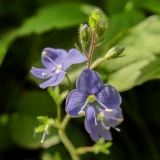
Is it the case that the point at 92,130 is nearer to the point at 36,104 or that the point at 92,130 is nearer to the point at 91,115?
the point at 91,115

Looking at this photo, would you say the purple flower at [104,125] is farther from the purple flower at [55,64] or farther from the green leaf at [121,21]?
the green leaf at [121,21]

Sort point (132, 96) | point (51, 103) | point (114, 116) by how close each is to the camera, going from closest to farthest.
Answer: point (114, 116) < point (132, 96) < point (51, 103)

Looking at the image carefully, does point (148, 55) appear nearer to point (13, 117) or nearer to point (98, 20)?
point (98, 20)

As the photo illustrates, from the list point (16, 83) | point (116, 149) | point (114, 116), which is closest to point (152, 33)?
point (114, 116)

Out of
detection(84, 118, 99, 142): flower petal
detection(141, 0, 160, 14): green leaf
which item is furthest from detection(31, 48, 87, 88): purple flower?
detection(141, 0, 160, 14): green leaf

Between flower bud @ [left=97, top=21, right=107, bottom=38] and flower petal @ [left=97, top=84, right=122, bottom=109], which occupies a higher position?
flower bud @ [left=97, top=21, right=107, bottom=38]

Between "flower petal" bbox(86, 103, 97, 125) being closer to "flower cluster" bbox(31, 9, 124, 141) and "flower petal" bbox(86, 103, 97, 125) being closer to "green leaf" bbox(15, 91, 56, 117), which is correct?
"flower cluster" bbox(31, 9, 124, 141)

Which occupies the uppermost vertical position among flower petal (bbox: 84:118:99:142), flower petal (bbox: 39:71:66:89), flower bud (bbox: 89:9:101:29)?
flower bud (bbox: 89:9:101:29)

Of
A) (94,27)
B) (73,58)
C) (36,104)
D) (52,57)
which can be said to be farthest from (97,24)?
(36,104)

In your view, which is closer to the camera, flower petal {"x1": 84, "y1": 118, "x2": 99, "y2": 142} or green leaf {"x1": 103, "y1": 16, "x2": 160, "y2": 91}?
flower petal {"x1": 84, "y1": 118, "x2": 99, "y2": 142}
